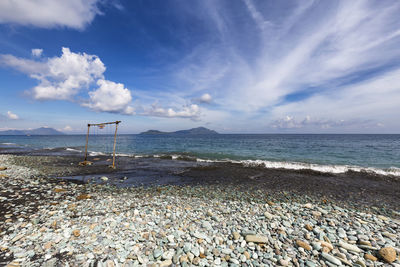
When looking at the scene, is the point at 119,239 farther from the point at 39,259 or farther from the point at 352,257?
the point at 352,257

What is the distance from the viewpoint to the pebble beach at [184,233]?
4504mm

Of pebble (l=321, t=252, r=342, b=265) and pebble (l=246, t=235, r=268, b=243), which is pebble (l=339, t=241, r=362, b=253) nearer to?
pebble (l=321, t=252, r=342, b=265)

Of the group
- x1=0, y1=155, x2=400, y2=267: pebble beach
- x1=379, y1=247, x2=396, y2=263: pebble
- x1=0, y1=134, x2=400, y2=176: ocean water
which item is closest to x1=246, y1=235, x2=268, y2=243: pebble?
x1=0, y1=155, x2=400, y2=267: pebble beach

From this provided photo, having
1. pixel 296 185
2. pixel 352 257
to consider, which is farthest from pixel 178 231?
pixel 296 185

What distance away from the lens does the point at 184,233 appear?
5539 mm

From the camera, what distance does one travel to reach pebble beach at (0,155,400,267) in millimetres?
4504

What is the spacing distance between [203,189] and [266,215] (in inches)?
209

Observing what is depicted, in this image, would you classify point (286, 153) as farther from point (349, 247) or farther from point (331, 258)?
point (331, 258)

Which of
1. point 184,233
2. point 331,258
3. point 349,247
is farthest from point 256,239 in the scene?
point 349,247

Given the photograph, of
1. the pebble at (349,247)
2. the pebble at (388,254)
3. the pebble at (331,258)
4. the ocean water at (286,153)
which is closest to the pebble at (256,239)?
the pebble at (331,258)

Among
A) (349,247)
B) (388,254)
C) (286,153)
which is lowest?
(286,153)

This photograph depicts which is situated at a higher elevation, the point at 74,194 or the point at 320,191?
the point at 74,194

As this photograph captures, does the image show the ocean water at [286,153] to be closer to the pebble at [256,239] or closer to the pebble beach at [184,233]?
the pebble beach at [184,233]

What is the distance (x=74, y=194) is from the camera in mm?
9398
